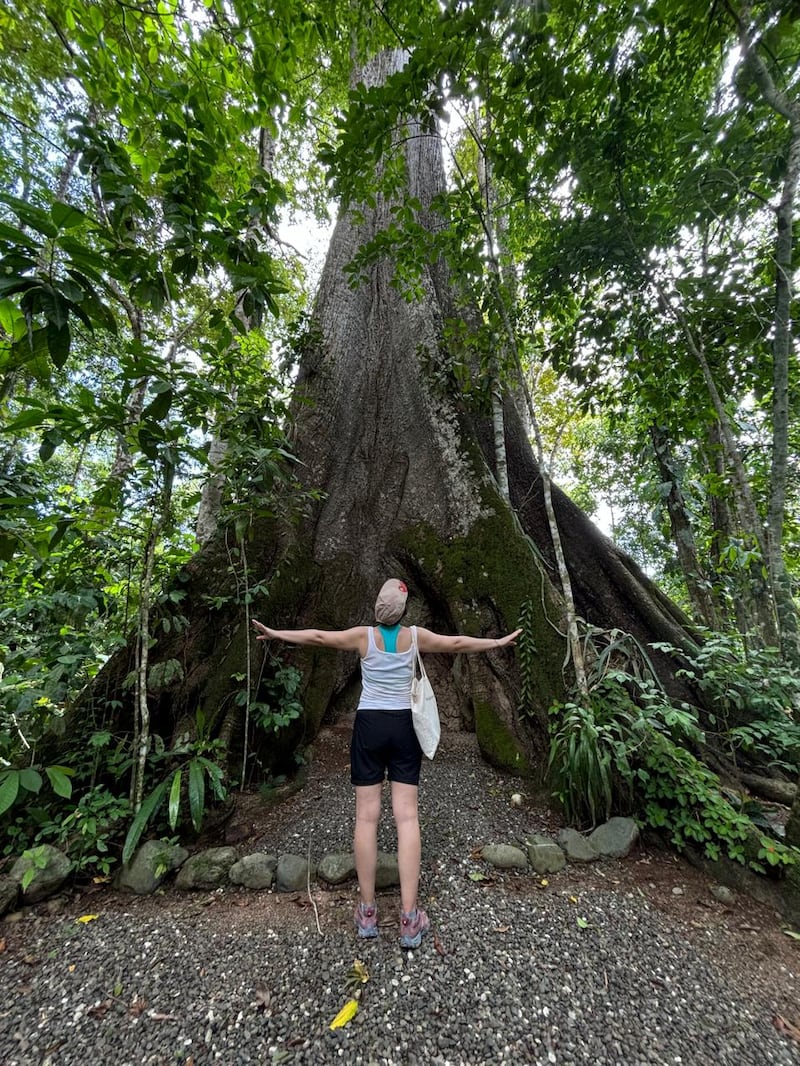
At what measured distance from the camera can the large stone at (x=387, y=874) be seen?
2.01m

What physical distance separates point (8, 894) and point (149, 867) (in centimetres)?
56

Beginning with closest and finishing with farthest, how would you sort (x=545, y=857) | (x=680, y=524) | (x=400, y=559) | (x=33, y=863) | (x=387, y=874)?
(x=33, y=863) < (x=387, y=874) < (x=545, y=857) < (x=400, y=559) < (x=680, y=524)

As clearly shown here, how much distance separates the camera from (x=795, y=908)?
185 centimetres

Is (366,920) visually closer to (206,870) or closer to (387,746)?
(387,746)

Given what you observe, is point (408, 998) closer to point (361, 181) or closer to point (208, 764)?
point (208, 764)

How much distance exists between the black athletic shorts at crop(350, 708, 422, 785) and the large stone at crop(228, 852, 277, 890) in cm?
78

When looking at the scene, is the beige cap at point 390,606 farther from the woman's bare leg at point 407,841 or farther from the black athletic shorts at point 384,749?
the woman's bare leg at point 407,841

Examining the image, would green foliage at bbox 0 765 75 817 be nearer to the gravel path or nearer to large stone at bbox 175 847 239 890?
the gravel path

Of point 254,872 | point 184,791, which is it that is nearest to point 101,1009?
point 254,872

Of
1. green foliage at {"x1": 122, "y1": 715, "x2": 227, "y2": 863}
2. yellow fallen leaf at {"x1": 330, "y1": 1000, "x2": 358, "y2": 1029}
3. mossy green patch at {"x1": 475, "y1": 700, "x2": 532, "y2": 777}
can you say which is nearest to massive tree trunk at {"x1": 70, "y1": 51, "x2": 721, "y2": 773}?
mossy green patch at {"x1": 475, "y1": 700, "x2": 532, "y2": 777}

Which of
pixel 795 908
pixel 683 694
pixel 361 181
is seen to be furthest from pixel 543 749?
pixel 361 181

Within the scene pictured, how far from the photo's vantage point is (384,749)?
188cm

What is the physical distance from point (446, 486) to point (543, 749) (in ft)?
7.12

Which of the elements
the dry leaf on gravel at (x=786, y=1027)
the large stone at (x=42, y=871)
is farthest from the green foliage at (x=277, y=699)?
the dry leaf on gravel at (x=786, y=1027)
